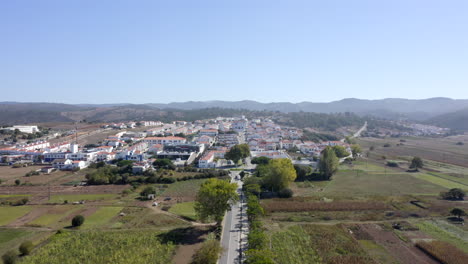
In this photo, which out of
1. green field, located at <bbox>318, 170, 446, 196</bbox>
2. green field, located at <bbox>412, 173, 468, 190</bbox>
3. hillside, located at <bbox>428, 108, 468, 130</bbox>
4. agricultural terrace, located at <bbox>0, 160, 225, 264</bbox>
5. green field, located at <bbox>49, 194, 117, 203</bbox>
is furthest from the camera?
hillside, located at <bbox>428, 108, 468, 130</bbox>

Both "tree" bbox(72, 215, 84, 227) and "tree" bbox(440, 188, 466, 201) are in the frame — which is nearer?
"tree" bbox(72, 215, 84, 227)

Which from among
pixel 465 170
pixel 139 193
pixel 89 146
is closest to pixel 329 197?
pixel 139 193

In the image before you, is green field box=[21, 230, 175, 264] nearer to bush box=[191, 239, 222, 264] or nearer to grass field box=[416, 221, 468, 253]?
bush box=[191, 239, 222, 264]

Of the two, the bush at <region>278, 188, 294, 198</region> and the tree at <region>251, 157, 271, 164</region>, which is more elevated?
the tree at <region>251, 157, 271, 164</region>

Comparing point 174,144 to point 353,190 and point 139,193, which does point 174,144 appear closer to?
point 139,193

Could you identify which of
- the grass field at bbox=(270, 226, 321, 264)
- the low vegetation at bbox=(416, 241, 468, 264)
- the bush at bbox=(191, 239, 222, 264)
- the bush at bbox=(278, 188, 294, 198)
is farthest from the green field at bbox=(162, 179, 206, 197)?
the low vegetation at bbox=(416, 241, 468, 264)

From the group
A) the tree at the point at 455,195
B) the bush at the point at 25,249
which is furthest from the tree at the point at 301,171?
the bush at the point at 25,249
